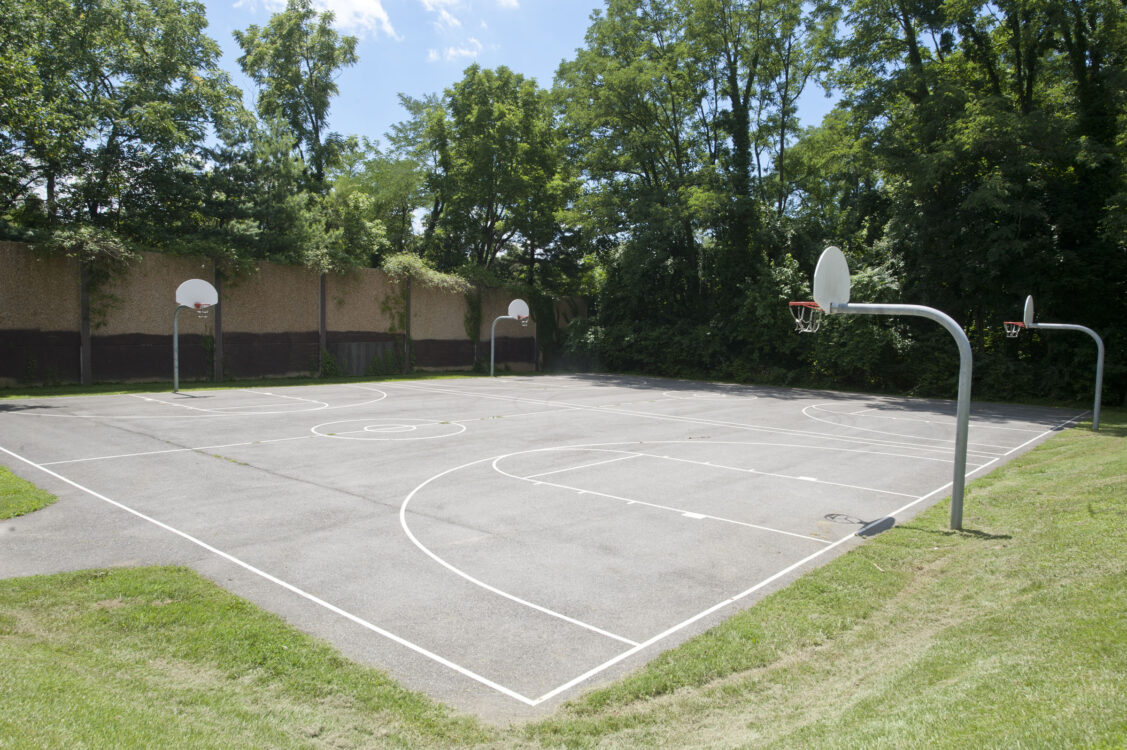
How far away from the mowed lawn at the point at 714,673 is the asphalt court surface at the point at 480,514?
362mm

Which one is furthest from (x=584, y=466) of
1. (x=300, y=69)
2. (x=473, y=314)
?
(x=300, y=69)

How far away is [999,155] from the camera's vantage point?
23.0 meters

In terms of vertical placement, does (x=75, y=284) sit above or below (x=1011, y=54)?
below

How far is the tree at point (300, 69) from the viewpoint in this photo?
35.9m

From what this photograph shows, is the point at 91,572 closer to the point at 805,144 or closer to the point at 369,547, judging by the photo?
the point at 369,547

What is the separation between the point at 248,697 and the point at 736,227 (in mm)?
31433

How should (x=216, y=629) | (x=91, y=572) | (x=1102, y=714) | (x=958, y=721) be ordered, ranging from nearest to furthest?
1. (x=1102, y=714)
2. (x=958, y=721)
3. (x=216, y=629)
4. (x=91, y=572)

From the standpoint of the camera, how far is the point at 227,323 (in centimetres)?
2622

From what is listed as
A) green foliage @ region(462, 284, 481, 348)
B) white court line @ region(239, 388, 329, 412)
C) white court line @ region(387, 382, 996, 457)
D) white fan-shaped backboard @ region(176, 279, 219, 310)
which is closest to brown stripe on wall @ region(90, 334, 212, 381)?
white fan-shaped backboard @ region(176, 279, 219, 310)

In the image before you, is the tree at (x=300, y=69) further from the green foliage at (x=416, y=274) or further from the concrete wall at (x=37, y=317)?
the concrete wall at (x=37, y=317)

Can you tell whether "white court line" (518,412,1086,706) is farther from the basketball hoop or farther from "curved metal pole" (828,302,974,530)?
the basketball hoop

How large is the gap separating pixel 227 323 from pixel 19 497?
18.9 m

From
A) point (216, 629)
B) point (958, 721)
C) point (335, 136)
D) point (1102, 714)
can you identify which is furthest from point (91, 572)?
point (335, 136)

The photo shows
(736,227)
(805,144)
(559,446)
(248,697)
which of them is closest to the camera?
(248,697)
